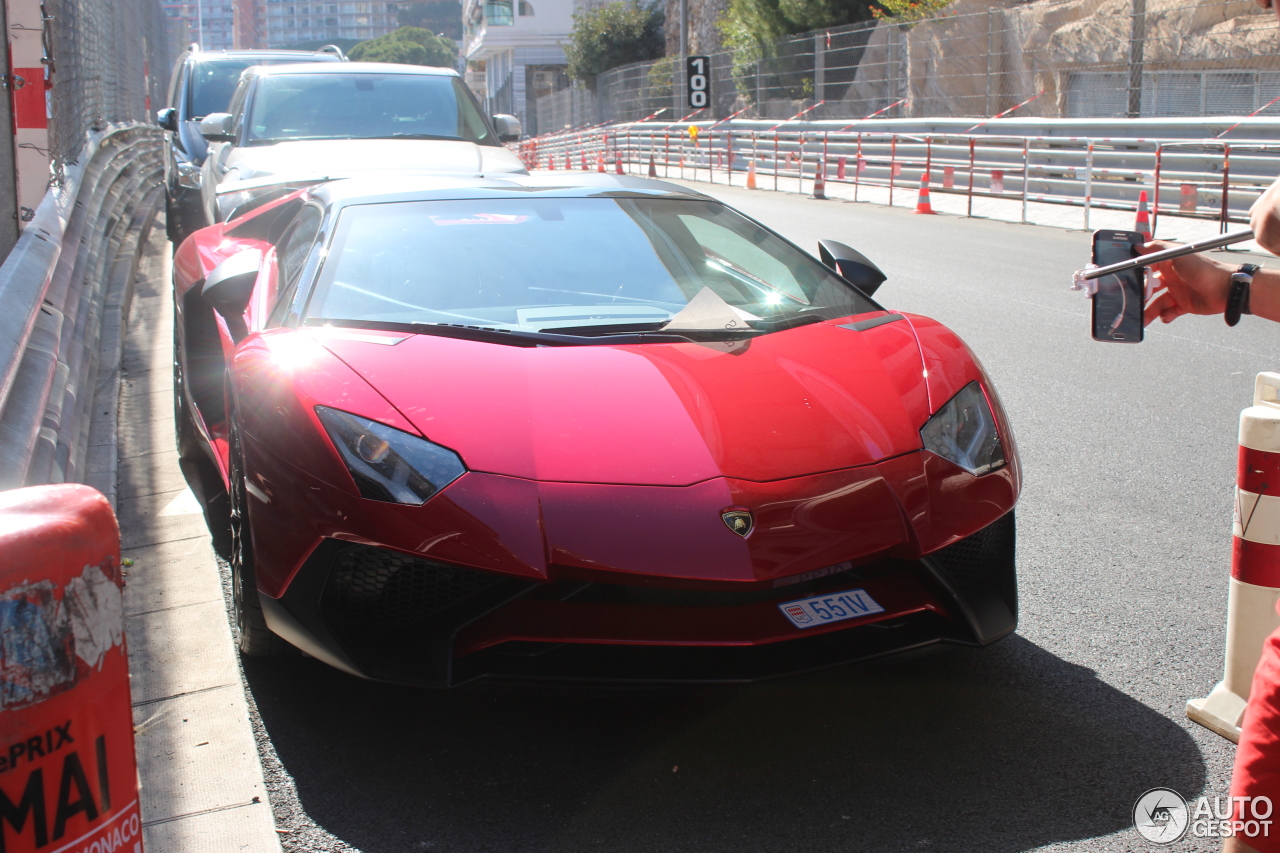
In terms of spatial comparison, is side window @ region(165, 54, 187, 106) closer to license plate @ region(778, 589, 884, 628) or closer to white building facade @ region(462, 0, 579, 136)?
license plate @ region(778, 589, 884, 628)

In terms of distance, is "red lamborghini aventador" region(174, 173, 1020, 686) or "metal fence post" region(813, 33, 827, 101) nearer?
"red lamborghini aventador" region(174, 173, 1020, 686)

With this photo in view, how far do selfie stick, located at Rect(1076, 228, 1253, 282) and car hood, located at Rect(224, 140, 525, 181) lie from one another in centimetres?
620

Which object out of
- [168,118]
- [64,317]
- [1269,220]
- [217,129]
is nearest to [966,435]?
[1269,220]

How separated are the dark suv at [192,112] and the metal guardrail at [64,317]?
20.8 inches

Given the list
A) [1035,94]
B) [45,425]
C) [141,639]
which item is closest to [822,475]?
[141,639]

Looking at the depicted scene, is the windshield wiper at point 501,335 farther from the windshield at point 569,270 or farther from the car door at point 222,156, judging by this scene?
the car door at point 222,156

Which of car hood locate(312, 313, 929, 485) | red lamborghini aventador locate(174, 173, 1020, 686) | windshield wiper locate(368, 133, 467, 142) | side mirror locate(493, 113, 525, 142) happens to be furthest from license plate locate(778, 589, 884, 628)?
side mirror locate(493, 113, 525, 142)

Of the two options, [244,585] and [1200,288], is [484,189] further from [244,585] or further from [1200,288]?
[1200,288]

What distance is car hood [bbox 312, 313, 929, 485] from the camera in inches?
107

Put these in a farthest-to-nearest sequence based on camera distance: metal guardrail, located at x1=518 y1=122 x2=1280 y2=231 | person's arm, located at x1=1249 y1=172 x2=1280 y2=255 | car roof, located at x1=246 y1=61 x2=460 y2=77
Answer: metal guardrail, located at x1=518 y1=122 x2=1280 y2=231 → car roof, located at x1=246 y1=61 x2=460 y2=77 → person's arm, located at x1=1249 y1=172 x2=1280 y2=255

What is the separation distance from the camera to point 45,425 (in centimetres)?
423

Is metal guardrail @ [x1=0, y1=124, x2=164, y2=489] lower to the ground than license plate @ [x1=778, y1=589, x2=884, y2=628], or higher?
higher

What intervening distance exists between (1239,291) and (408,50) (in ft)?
454

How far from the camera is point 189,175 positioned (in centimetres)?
1080
